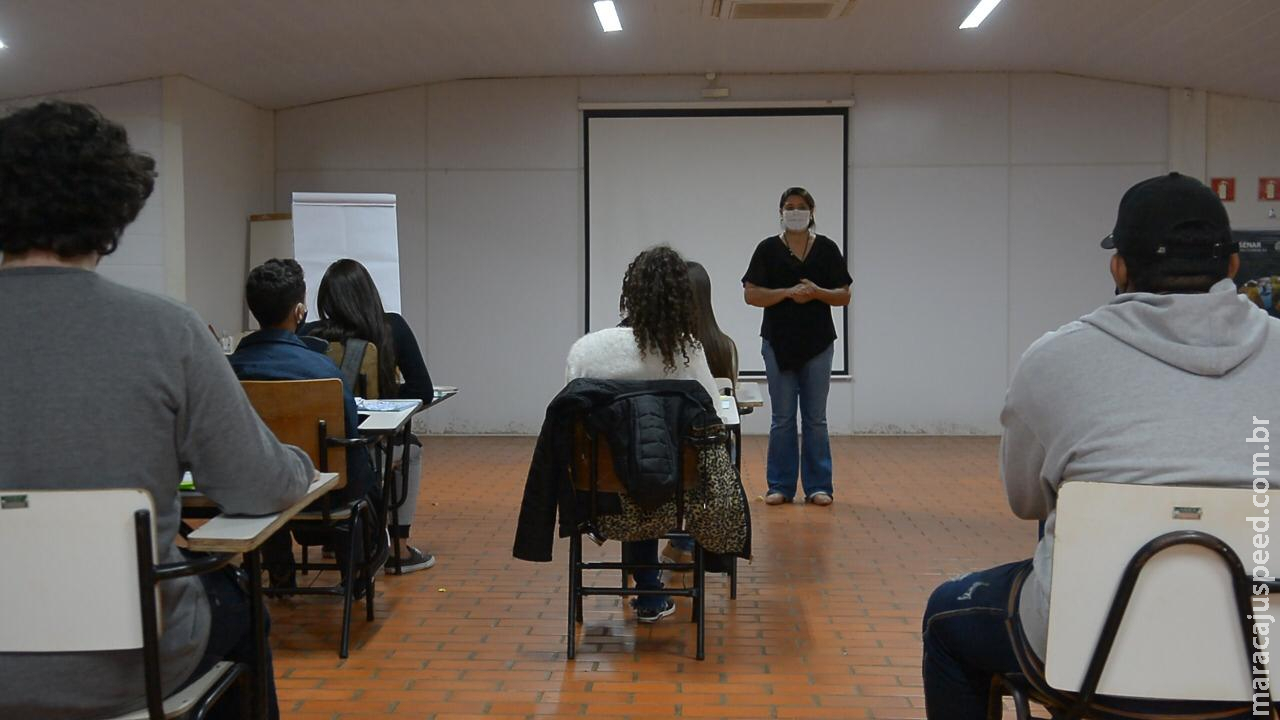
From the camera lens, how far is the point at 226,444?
5.46 feet

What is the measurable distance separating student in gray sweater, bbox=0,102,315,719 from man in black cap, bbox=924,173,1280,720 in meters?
1.24

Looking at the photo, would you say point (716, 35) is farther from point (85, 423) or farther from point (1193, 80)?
point (85, 423)

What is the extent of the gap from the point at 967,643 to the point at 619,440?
1.37m

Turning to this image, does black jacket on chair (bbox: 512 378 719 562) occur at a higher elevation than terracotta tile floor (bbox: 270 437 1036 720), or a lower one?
higher

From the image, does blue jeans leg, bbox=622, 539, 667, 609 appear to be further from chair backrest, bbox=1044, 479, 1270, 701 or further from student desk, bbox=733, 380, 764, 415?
chair backrest, bbox=1044, 479, 1270, 701

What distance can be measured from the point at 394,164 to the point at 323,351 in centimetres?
512

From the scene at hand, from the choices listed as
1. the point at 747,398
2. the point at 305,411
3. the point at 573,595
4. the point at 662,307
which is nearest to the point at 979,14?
the point at 747,398

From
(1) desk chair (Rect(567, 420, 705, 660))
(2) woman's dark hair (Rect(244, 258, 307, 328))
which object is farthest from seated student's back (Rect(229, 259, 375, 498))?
(1) desk chair (Rect(567, 420, 705, 660))

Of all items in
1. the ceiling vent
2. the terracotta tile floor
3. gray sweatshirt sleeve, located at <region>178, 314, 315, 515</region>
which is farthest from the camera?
the ceiling vent

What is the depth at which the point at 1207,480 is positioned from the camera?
61.2 inches

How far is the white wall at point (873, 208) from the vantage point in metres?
8.34

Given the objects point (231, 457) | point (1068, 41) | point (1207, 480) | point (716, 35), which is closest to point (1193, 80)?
point (1068, 41)

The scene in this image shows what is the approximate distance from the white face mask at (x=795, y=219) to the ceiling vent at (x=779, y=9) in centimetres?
133

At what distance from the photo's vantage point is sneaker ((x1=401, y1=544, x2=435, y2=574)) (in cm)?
438
